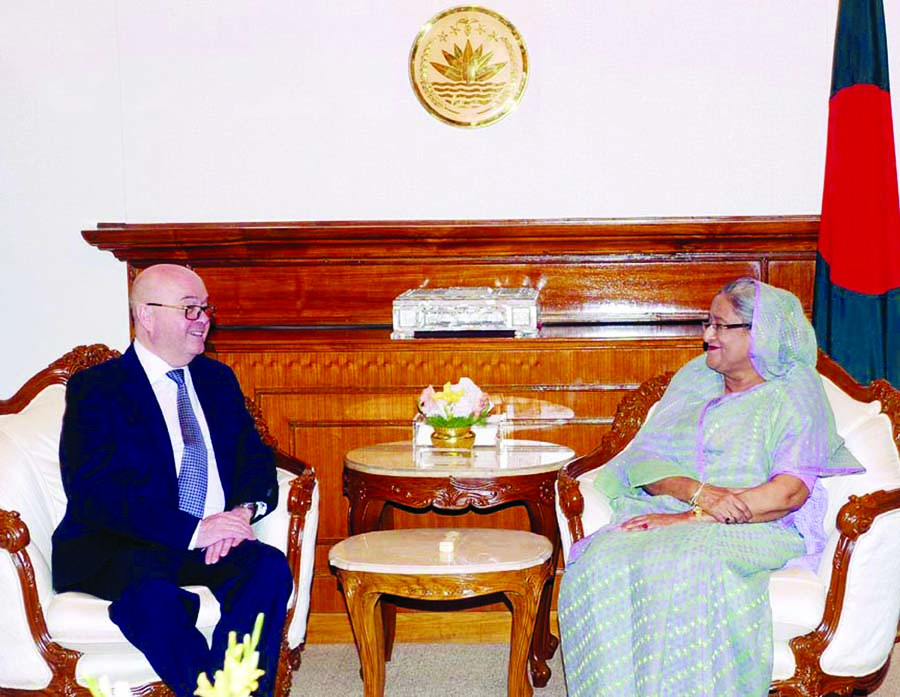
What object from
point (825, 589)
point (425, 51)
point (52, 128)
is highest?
point (425, 51)

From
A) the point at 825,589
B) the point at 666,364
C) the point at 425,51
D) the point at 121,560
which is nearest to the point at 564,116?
the point at 425,51

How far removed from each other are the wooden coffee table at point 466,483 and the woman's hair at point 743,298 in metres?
0.83

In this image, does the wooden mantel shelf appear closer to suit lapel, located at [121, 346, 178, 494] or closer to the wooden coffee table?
the wooden coffee table

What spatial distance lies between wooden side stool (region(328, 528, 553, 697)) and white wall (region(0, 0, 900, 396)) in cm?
163

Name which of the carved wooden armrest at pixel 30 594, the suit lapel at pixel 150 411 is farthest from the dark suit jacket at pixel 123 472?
the carved wooden armrest at pixel 30 594

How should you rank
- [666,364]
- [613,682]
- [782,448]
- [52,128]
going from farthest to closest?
1. [52,128]
2. [666,364]
3. [782,448]
4. [613,682]

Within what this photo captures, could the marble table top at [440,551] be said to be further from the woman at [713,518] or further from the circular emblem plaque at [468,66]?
the circular emblem plaque at [468,66]

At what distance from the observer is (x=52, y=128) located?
4.64 m

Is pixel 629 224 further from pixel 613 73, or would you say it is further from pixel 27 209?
pixel 27 209

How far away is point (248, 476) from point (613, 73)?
88.5 inches

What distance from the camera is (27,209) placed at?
15.4 ft

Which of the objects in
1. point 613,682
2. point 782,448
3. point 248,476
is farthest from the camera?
point 248,476

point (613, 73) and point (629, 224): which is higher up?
point (613, 73)

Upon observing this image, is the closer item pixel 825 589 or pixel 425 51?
pixel 825 589
